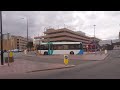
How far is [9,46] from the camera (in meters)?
23.3

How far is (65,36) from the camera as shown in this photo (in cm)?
11831

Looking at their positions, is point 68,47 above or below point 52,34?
below

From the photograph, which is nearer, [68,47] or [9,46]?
[9,46]
